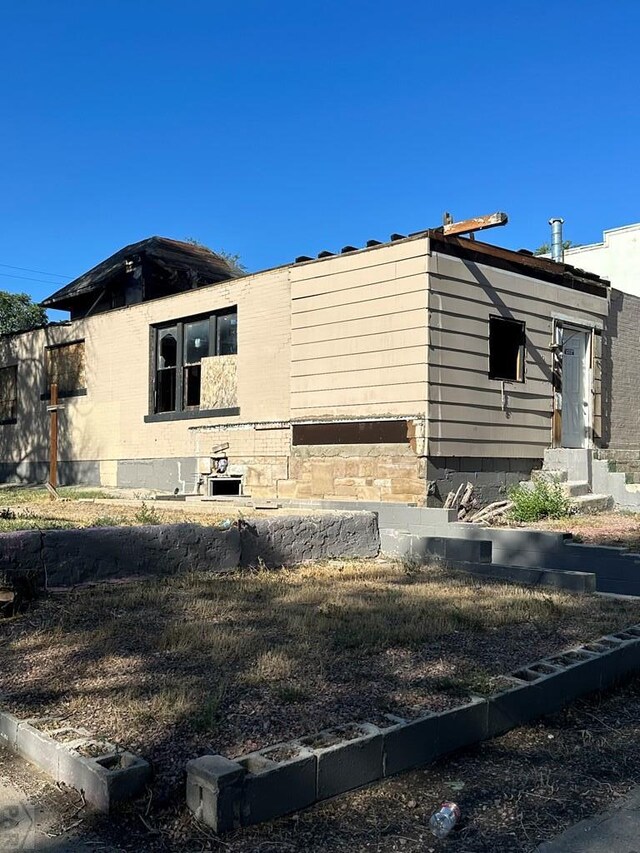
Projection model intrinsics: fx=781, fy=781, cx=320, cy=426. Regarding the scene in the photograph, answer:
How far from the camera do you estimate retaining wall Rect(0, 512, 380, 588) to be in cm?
692

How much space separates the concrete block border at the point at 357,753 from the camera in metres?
3.26

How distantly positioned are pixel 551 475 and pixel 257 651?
1024cm

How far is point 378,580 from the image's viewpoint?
27.7ft

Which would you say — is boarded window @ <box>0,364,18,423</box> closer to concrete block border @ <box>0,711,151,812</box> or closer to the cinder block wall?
the cinder block wall

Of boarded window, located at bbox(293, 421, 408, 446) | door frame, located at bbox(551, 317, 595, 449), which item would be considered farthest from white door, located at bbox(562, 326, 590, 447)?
boarded window, located at bbox(293, 421, 408, 446)

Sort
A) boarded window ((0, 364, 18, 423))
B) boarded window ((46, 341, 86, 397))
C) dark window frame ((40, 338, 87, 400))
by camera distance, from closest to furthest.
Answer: dark window frame ((40, 338, 87, 400))
boarded window ((46, 341, 86, 397))
boarded window ((0, 364, 18, 423))

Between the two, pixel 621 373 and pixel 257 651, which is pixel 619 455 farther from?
pixel 257 651

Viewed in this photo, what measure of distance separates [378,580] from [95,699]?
449 centimetres

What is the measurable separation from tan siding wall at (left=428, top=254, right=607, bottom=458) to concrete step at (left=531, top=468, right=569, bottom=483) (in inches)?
14.8

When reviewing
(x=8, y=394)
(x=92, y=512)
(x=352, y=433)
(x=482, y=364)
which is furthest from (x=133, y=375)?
(x=482, y=364)

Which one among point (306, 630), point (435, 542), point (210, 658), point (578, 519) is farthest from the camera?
point (578, 519)

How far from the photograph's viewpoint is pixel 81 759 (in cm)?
354

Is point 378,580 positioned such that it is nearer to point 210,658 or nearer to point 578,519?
point 210,658

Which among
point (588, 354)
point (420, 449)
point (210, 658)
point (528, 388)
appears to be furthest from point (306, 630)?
point (588, 354)
